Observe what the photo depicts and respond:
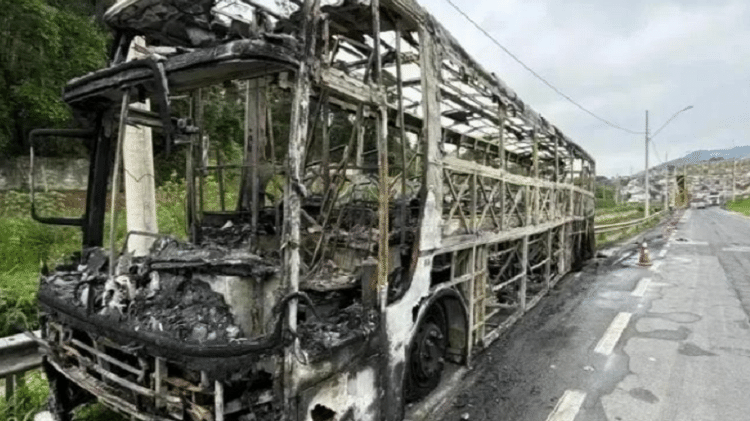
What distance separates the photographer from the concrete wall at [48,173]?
14250 mm

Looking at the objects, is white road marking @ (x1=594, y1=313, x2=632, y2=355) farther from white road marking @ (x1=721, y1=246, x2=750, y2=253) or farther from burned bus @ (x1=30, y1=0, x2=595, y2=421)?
white road marking @ (x1=721, y1=246, x2=750, y2=253)

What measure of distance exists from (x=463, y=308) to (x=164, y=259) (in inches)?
128

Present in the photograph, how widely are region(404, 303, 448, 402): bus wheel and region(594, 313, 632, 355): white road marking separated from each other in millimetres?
2725

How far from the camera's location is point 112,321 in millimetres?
2895

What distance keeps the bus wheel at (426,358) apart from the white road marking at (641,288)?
660cm

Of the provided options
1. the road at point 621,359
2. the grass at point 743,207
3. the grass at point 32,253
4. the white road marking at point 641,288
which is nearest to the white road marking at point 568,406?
the road at point 621,359

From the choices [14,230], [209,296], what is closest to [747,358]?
[209,296]

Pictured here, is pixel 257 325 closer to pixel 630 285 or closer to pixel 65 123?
pixel 630 285

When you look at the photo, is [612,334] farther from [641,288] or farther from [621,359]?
[641,288]

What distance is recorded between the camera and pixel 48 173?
1466 cm

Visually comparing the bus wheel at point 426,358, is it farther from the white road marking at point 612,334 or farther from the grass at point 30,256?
the grass at point 30,256

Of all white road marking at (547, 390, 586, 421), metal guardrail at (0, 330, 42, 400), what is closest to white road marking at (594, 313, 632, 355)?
white road marking at (547, 390, 586, 421)

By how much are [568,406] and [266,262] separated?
135 inches

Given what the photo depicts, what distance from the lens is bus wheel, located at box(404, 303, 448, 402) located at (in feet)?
14.3
